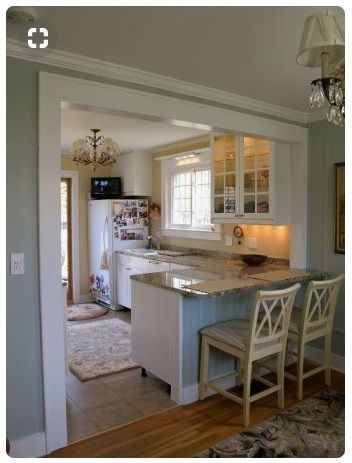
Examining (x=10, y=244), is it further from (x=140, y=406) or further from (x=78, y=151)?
(x=78, y=151)

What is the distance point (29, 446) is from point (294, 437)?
1617 mm

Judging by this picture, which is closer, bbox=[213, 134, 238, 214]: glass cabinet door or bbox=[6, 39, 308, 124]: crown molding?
bbox=[6, 39, 308, 124]: crown molding

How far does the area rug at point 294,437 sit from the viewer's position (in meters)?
2.21

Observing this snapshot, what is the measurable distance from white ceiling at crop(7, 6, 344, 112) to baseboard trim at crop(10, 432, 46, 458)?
223 centimetres

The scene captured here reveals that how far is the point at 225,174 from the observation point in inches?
160

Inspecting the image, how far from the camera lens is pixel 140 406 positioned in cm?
276

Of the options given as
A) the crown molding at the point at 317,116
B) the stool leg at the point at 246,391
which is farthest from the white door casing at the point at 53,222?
the crown molding at the point at 317,116

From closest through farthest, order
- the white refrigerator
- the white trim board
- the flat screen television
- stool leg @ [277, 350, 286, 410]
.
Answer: stool leg @ [277, 350, 286, 410] < the white refrigerator < the flat screen television < the white trim board

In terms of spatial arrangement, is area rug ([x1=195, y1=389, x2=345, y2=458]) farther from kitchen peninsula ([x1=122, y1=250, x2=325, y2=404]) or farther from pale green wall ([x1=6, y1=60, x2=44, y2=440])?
pale green wall ([x1=6, y1=60, x2=44, y2=440])

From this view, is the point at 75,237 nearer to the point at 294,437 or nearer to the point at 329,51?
the point at 294,437

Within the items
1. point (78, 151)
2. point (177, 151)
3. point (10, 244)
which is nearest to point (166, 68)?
point (10, 244)

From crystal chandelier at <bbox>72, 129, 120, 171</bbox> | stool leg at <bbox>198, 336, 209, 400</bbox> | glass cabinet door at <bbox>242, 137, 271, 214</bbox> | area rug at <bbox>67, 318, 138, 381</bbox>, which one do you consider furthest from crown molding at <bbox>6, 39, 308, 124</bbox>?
area rug at <bbox>67, 318, 138, 381</bbox>

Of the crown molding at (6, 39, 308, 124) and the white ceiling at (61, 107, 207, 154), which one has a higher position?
the white ceiling at (61, 107, 207, 154)

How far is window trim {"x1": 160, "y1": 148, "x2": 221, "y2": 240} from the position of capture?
15.5 feet
